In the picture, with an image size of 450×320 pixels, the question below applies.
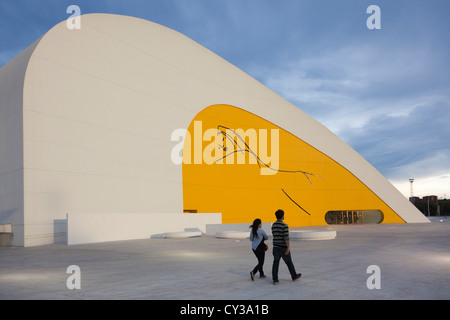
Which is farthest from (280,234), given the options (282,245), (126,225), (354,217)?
(354,217)

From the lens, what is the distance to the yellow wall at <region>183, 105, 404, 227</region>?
27.3 m

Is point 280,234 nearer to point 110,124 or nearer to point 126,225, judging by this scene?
point 126,225

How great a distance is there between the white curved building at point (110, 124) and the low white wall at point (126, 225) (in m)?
0.06

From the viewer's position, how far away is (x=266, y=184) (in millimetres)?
31344

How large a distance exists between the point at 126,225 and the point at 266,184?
555 inches

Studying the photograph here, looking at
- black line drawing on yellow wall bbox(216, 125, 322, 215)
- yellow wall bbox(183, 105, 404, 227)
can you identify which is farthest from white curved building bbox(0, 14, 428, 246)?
black line drawing on yellow wall bbox(216, 125, 322, 215)

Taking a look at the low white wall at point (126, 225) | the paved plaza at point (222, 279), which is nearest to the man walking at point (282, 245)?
the paved plaza at point (222, 279)

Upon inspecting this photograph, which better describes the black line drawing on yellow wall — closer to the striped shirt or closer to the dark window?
the dark window

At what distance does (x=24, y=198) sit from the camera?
17.4 m

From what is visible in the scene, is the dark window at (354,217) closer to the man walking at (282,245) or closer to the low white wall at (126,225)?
the low white wall at (126,225)

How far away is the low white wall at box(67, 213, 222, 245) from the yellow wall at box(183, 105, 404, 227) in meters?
2.56

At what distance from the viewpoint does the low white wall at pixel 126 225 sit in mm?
17516
